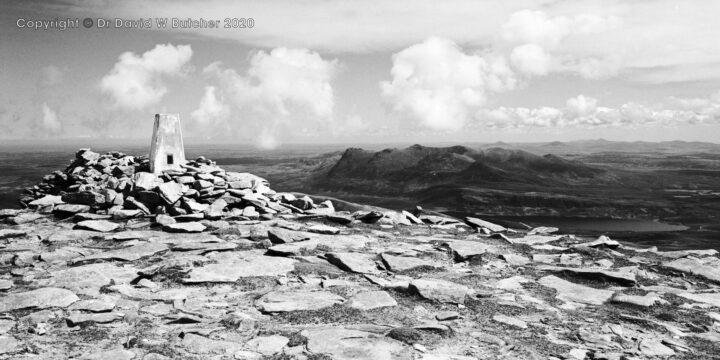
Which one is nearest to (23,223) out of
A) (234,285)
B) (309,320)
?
(234,285)

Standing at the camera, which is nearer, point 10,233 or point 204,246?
point 204,246

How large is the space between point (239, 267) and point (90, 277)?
186 inches

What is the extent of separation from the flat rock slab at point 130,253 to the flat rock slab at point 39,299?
3693 mm

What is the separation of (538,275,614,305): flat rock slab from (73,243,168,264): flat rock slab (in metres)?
15.3

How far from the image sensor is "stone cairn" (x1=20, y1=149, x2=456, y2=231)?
24781mm

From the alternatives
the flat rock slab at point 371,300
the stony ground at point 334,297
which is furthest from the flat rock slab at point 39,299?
the flat rock slab at point 371,300

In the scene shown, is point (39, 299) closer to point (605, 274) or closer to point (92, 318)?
point (92, 318)

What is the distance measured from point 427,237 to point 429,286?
367 inches

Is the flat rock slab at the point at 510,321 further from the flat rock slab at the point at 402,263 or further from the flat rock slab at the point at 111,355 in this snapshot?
the flat rock slab at the point at 111,355

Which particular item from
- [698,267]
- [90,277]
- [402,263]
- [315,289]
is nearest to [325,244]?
[402,263]

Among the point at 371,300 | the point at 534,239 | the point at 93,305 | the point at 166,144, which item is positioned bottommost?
the point at 534,239

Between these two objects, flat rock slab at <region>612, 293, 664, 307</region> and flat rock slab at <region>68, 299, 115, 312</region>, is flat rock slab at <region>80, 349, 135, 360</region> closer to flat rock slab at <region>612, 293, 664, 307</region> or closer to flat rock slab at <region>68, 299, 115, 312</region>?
flat rock slab at <region>68, 299, 115, 312</region>

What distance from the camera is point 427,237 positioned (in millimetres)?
23422

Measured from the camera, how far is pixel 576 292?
1497cm
